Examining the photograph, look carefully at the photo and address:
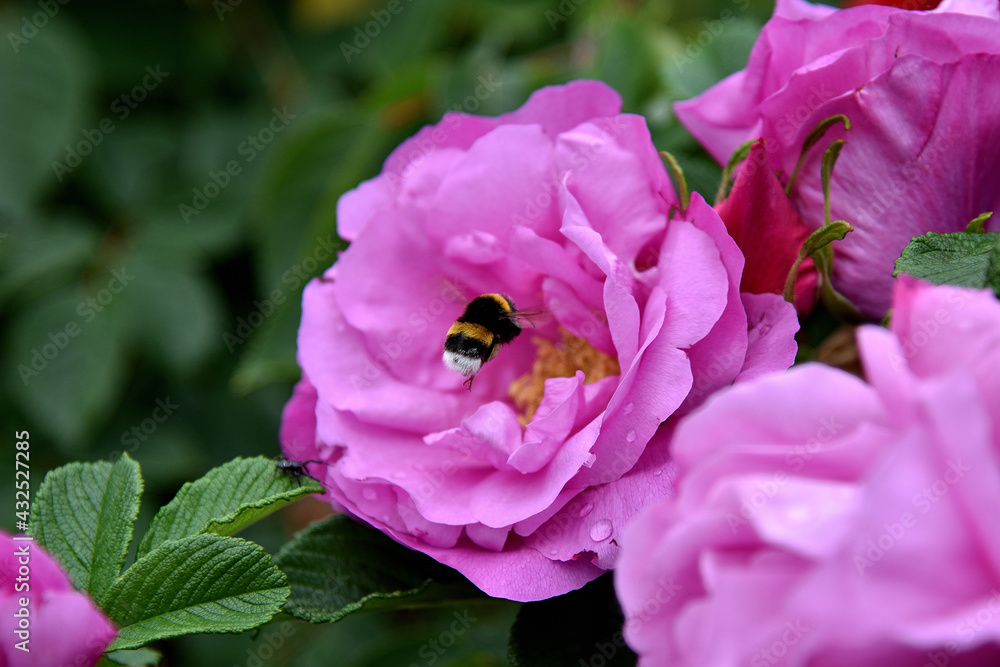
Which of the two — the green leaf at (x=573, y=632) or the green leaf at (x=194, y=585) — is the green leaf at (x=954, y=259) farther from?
the green leaf at (x=194, y=585)

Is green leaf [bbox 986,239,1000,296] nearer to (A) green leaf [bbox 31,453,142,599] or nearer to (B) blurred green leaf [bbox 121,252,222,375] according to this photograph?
(A) green leaf [bbox 31,453,142,599]

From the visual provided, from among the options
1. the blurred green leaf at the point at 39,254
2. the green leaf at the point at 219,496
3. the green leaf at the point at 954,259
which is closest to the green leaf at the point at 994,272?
the green leaf at the point at 954,259

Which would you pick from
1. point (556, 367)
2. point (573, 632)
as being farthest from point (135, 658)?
point (556, 367)

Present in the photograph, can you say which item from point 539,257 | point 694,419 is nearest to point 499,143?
point 539,257

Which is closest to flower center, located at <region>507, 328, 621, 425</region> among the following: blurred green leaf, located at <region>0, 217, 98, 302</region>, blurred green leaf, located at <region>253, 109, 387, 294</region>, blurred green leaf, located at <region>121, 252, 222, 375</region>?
blurred green leaf, located at <region>253, 109, 387, 294</region>

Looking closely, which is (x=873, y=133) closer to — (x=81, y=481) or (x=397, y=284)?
(x=397, y=284)

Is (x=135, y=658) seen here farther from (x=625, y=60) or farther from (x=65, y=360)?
(x=65, y=360)
